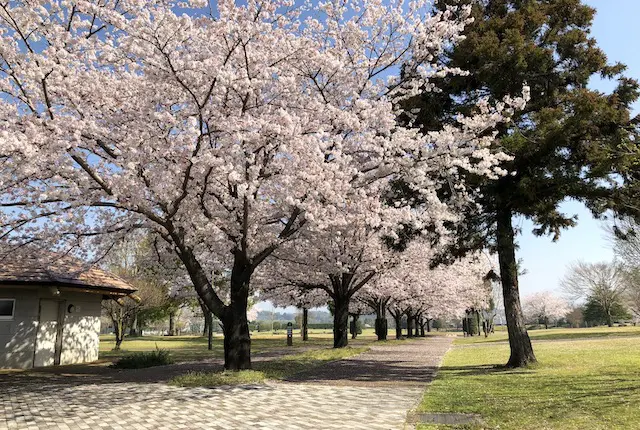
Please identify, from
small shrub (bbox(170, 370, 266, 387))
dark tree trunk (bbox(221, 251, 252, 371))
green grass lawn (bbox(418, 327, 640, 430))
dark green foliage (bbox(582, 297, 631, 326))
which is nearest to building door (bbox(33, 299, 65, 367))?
small shrub (bbox(170, 370, 266, 387))

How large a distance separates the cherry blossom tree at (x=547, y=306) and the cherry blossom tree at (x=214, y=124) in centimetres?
8827

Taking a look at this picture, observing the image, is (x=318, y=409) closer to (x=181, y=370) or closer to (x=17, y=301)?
(x=181, y=370)

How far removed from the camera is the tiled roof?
623 inches

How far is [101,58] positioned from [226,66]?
8.99 ft

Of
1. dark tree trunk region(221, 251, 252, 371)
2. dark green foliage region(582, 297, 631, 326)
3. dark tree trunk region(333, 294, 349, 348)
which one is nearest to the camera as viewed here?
dark tree trunk region(221, 251, 252, 371)

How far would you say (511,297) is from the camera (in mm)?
15211

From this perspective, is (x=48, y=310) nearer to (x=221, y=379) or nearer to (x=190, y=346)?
(x=221, y=379)

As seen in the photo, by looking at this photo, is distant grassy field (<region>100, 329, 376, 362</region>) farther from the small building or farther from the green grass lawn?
the green grass lawn

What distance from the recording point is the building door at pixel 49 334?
55.3 ft

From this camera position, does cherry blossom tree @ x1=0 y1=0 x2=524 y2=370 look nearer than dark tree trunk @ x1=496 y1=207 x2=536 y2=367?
Yes

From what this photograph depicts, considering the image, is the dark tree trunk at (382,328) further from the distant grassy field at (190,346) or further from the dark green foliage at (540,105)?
the dark green foliage at (540,105)

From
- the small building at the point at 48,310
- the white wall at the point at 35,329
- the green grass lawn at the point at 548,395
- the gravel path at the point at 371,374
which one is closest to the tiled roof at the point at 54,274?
the small building at the point at 48,310

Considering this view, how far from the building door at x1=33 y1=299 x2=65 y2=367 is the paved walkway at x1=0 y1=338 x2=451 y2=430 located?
172 inches

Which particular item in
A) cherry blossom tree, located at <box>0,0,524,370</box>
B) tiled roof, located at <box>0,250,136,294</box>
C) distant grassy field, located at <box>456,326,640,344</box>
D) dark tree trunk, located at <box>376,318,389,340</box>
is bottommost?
distant grassy field, located at <box>456,326,640,344</box>
